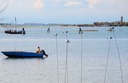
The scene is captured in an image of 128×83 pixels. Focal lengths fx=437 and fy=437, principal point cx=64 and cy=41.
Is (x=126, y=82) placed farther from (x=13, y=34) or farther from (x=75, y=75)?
(x=13, y=34)

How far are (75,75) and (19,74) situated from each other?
394 cm

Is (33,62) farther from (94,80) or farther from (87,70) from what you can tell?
(94,80)

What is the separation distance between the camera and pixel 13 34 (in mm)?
127688

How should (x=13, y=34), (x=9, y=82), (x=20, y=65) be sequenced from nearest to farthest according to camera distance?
(x=9, y=82)
(x=20, y=65)
(x=13, y=34)

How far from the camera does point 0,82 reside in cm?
2430

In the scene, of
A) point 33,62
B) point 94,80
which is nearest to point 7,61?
point 33,62

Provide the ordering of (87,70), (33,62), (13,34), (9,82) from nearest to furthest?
1. (9,82)
2. (87,70)
3. (33,62)
4. (13,34)

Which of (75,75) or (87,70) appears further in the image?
(87,70)

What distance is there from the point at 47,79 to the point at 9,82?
99.4 inches

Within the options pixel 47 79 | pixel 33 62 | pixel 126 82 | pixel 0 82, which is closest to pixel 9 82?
pixel 0 82

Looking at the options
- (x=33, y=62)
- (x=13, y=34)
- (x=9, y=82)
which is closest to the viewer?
(x=9, y=82)

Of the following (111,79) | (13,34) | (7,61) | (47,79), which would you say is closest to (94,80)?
(111,79)

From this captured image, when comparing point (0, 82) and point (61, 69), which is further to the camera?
point (61, 69)

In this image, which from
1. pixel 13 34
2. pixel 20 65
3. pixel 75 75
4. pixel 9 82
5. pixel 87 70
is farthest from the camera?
pixel 13 34
